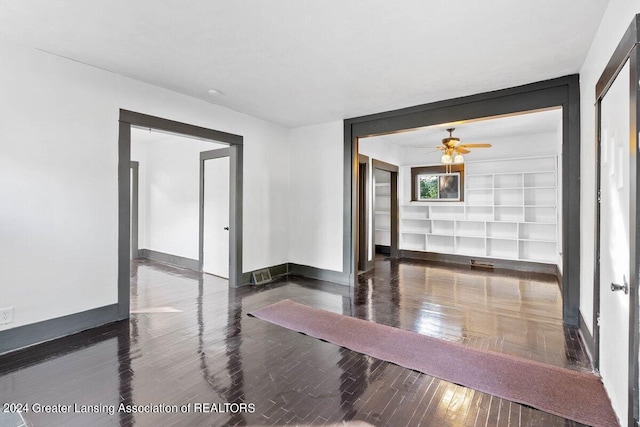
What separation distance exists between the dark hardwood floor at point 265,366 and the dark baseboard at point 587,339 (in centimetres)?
8

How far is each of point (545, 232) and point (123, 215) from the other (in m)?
7.47

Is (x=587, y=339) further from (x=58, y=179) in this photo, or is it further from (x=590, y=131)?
(x=58, y=179)

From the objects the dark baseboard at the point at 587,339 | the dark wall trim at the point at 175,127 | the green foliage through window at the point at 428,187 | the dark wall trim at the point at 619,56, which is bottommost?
the dark baseboard at the point at 587,339

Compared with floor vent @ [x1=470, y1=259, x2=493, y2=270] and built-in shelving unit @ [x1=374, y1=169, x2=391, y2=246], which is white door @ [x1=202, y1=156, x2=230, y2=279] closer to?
built-in shelving unit @ [x1=374, y1=169, x2=391, y2=246]

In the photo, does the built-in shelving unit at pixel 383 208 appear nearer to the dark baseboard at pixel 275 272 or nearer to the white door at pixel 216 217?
the dark baseboard at pixel 275 272

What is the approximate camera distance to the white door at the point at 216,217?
5629mm

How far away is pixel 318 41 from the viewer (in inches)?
112

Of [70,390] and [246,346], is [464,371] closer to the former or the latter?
[246,346]

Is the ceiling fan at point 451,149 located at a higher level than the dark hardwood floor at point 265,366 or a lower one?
higher

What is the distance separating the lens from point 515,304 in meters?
4.27

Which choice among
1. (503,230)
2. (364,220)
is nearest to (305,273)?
(364,220)

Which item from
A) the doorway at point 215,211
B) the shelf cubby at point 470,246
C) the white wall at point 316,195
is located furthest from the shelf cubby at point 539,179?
the doorway at point 215,211

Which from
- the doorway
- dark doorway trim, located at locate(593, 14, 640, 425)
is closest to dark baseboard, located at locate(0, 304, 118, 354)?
the doorway

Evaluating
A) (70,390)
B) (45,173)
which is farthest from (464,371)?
(45,173)
